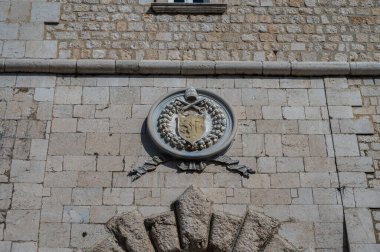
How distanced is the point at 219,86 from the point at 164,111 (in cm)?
81

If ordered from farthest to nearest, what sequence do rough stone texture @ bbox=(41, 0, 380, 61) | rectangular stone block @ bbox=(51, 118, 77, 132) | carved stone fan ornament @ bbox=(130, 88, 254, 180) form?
1. rough stone texture @ bbox=(41, 0, 380, 61)
2. rectangular stone block @ bbox=(51, 118, 77, 132)
3. carved stone fan ornament @ bbox=(130, 88, 254, 180)

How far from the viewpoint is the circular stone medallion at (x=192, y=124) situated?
7.08m

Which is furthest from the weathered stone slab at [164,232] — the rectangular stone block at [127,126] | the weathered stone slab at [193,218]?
the rectangular stone block at [127,126]

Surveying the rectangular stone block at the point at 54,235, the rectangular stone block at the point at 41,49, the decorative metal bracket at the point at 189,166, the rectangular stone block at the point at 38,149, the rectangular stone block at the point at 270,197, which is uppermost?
the rectangular stone block at the point at 41,49

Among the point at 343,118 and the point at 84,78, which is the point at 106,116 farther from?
the point at 343,118

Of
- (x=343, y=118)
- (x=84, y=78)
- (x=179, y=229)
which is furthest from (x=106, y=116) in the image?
(x=343, y=118)

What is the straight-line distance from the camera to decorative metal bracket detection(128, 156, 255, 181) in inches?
275

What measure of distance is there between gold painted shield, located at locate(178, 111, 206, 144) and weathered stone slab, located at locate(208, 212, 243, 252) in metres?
0.99

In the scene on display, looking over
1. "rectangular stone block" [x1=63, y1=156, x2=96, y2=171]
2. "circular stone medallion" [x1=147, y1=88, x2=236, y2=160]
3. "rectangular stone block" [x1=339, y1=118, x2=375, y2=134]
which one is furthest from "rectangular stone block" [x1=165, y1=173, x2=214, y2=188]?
"rectangular stone block" [x1=339, y1=118, x2=375, y2=134]

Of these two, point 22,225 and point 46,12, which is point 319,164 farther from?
point 46,12

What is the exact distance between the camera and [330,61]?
781 cm

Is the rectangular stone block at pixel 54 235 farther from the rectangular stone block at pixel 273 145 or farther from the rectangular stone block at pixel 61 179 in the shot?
the rectangular stone block at pixel 273 145

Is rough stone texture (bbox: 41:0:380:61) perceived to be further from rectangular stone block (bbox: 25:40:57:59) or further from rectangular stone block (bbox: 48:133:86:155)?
rectangular stone block (bbox: 48:133:86:155)

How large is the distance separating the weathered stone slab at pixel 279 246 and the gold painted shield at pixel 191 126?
1.46 m
